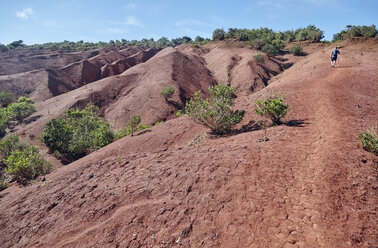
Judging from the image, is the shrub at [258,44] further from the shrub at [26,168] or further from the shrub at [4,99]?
the shrub at [4,99]

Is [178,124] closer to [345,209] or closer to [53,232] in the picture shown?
[53,232]

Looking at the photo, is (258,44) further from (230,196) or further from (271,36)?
(230,196)

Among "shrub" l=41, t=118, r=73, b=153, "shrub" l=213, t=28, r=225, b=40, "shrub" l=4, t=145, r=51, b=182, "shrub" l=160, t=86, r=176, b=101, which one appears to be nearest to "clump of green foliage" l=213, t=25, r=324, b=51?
"shrub" l=213, t=28, r=225, b=40

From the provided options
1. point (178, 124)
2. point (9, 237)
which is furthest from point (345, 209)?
point (178, 124)

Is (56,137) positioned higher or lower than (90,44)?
lower

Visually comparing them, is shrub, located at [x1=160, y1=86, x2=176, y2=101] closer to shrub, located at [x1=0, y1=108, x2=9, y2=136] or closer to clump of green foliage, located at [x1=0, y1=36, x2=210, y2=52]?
shrub, located at [x1=0, y1=108, x2=9, y2=136]

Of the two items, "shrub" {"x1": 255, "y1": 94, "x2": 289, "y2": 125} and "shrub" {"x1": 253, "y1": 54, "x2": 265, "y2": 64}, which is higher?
"shrub" {"x1": 253, "y1": 54, "x2": 265, "y2": 64}

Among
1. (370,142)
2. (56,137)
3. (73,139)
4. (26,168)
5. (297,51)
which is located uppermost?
(297,51)

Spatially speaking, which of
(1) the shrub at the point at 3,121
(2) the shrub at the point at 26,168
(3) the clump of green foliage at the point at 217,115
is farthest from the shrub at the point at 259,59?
(1) the shrub at the point at 3,121

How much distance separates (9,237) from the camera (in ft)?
14.6

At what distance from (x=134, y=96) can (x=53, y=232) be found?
1779 centimetres

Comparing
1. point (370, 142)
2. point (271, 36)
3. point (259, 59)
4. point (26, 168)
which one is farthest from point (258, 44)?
point (26, 168)

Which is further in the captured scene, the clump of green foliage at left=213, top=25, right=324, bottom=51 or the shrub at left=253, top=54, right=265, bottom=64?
the clump of green foliage at left=213, top=25, right=324, bottom=51

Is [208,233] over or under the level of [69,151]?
over
